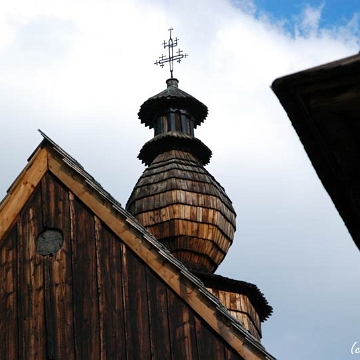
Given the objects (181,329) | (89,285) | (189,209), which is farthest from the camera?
(189,209)

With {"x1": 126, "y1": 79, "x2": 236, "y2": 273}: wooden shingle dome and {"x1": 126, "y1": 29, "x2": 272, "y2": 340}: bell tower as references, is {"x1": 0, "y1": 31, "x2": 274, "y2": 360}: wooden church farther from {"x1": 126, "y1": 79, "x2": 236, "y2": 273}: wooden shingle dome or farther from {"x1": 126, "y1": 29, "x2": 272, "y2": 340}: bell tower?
{"x1": 126, "y1": 79, "x2": 236, "y2": 273}: wooden shingle dome

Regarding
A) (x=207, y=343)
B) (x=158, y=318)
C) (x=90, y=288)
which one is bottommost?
(x=207, y=343)

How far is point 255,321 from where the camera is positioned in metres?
20.2

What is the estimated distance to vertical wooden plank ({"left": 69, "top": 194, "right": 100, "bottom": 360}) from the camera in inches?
352

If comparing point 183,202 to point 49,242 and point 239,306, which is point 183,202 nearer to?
point 239,306

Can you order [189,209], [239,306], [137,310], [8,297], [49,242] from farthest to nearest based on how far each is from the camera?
[189,209]
[239,306]
[49,242]
[8,297]
[137,310]

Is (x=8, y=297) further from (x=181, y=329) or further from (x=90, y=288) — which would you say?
(x=181, y=329)

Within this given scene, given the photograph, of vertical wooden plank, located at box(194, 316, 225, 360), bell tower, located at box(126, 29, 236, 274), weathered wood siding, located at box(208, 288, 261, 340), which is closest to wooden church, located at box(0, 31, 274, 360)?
vertical wooden plank, located at box(194, 316, 225, 360)

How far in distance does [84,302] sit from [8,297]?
2.51 feet

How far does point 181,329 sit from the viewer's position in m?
8.84

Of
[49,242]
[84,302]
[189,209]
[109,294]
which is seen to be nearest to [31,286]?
[49,242]

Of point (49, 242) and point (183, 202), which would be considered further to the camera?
point (183, 202)

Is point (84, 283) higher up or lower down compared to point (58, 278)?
lower down

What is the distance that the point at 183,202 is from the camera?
21.2 m
